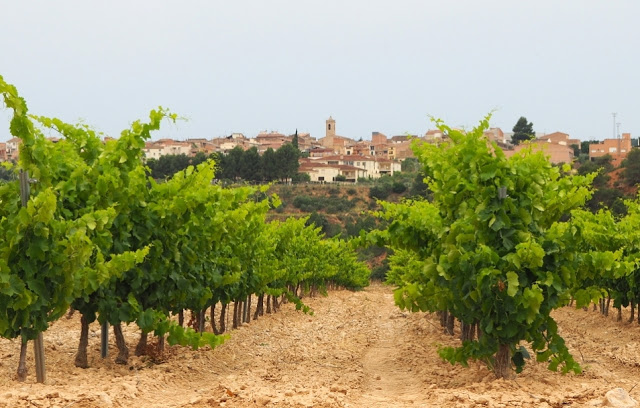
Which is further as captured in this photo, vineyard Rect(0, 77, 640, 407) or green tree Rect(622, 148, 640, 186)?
green tree Rect(622, 148, 640, 186)

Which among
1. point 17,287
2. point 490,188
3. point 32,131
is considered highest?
point 32,131

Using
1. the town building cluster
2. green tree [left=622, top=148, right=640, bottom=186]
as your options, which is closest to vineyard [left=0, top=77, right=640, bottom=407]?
green tree [left=622, top=148, right=640, bottom=186]

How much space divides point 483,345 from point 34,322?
5.81 meters

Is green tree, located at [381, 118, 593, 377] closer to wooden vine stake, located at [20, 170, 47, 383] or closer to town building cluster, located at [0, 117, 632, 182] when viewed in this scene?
wooden vine stake, located at [20, 170, 47, 383]

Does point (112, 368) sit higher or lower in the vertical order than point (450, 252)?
lower

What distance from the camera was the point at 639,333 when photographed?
20562mm

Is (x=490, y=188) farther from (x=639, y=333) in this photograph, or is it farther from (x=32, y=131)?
(x=639, y=333)

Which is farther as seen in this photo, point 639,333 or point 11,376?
Result: point 639,333

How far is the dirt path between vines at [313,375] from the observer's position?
8.70 m

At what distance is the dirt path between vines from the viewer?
8.70m

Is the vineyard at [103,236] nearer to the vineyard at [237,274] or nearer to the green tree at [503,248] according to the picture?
the vineyard at [237,274]

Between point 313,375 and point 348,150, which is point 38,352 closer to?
point 313,375

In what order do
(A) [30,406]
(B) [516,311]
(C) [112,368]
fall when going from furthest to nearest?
(C) [112,368] → (B) [516,311] → (A) [30,406]

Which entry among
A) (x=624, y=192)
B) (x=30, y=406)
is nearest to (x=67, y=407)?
(x=30, y=406)
